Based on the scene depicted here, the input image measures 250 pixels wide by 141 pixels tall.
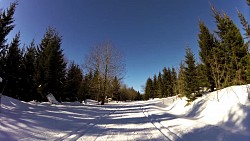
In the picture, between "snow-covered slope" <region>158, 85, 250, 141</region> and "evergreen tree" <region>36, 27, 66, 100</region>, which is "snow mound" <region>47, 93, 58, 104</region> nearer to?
"evergreen tree" <region>36, 27, 66, 100</region>

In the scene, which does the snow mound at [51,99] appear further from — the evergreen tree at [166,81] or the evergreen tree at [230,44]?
the evergreen tree at [166,81]

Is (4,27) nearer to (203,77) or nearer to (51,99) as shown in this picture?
(51,99)

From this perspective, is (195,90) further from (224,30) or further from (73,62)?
(73,62)

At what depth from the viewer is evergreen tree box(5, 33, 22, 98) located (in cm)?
2398

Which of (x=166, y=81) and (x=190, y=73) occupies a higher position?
(x=166, y=81)

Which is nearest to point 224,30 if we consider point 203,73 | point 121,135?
point 203,73

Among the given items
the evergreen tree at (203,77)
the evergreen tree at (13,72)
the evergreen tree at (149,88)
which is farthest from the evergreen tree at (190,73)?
the evergreen tree at (149,88)

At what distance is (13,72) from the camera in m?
24.4

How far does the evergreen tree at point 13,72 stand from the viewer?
944 inches

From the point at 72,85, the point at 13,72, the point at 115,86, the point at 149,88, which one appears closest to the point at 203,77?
the point at 72,85

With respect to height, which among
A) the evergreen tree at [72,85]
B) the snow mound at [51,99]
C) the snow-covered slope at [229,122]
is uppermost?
the evergreen tree at [72,85]

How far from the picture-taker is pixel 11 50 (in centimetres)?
2486

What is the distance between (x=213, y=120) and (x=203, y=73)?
57.8 feet

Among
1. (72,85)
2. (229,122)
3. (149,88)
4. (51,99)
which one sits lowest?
(229,122)
